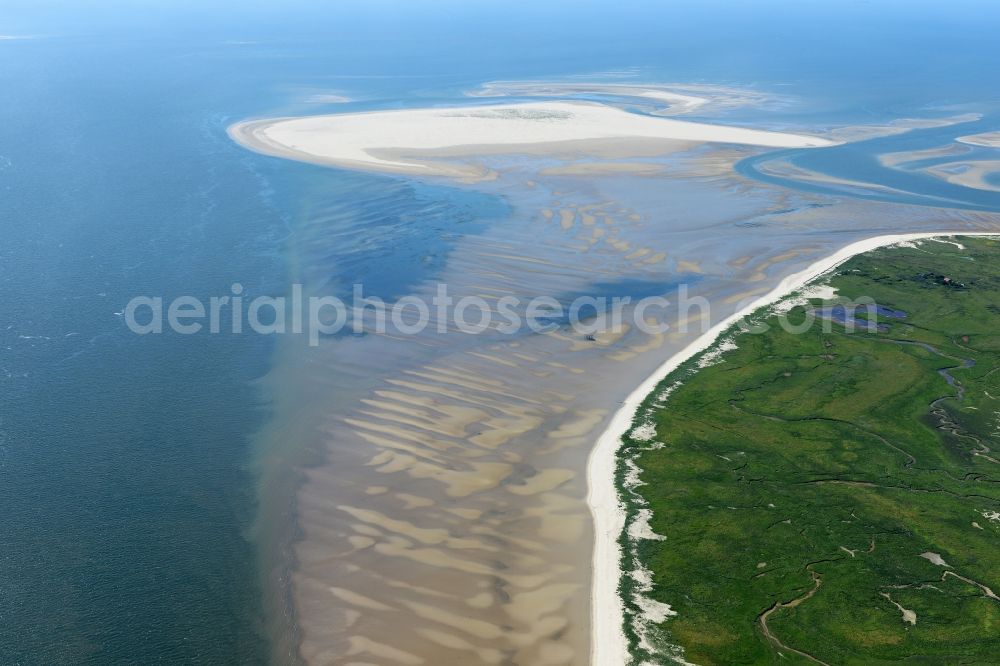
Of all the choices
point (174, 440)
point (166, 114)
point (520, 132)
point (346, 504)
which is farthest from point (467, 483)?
point (166, 114)

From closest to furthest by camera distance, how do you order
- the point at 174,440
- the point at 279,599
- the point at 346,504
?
the point at 279,599, the point at 346,504, the point at 174,440

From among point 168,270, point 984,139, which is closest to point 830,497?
point 168,270

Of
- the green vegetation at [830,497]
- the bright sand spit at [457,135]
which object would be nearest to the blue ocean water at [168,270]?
the bright sand spit at [457,135]

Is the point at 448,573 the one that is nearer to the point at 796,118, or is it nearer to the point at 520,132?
the point at 520,132

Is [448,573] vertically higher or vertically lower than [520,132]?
lower

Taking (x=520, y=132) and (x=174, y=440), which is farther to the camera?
(x=520, y=132)

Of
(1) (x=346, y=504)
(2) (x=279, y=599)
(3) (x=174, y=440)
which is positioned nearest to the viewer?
(2) (x=279, y=599)

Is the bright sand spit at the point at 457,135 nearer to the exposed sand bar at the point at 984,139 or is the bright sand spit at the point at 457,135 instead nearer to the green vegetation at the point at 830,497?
the exposed sand bar at the point at 984,139

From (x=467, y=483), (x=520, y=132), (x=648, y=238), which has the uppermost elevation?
(x=520, y=132)

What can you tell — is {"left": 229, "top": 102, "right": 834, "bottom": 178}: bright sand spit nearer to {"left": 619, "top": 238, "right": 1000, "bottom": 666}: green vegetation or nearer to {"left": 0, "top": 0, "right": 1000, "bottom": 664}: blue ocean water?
{"left": 0, "top": 0, "right": 1000, "bottom": 664}: blue ocean water
